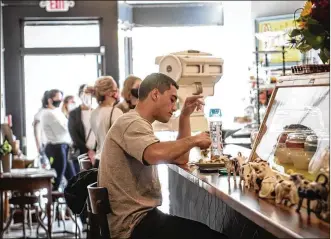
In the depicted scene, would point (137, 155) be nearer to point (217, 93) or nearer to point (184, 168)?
point (184, 168)

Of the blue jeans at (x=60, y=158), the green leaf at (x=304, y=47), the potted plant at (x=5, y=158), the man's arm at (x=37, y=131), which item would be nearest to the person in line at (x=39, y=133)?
the man's arm at (x=37, y=131)

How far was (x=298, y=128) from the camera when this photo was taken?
9.33 feet

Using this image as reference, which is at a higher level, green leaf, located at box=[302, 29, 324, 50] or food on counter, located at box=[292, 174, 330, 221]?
green leaf, located at box=[302, 29, 324, 50]

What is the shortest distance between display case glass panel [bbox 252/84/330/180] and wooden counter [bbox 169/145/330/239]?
0.20m

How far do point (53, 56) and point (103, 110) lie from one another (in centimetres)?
492

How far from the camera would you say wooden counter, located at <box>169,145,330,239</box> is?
6.49 feet

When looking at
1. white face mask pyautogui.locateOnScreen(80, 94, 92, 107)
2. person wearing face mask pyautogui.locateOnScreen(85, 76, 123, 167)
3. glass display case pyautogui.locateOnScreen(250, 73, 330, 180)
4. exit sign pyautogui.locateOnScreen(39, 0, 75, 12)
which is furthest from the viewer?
exit sign pyautogui.locateOnScreen(39, 0, 75, 12)

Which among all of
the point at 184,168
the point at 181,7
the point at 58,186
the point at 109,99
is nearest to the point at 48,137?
the point at 58,186

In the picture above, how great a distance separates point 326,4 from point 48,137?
277 inches

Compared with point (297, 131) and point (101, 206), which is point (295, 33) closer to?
point (297, 131)

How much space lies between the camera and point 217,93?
13102mm

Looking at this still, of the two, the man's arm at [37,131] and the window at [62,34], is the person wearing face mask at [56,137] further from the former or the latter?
the window at [62,34]

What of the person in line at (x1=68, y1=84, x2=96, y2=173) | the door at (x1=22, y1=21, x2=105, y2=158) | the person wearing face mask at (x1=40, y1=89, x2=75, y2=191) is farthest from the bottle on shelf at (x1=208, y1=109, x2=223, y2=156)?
the door at (x1=22, y1=21, x2=105, y2=158)

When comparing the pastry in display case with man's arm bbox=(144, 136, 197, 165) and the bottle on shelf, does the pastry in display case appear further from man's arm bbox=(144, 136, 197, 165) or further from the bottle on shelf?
the bottle on shelf
